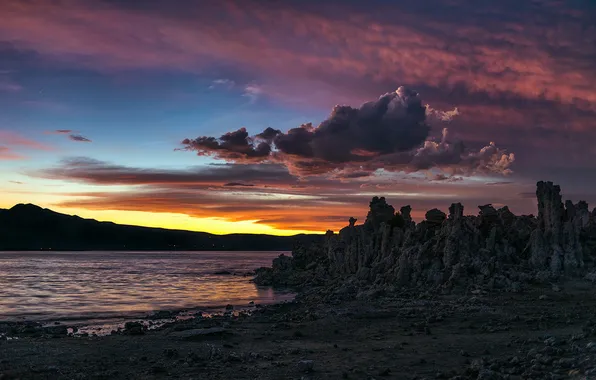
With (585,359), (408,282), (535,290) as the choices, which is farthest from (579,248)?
(585,359)

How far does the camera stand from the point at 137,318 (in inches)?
1601

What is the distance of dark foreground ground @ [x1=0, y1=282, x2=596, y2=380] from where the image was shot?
742 inches

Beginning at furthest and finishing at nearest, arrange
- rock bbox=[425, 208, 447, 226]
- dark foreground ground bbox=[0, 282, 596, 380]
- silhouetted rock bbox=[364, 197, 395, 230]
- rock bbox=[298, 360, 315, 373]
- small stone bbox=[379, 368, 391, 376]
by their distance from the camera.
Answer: silhouetted rock bbox=[364, 197, 395, 230] → rock bbox=[425, 208, 447, 226] → rock bbox=[298, 360, 315, 373] → dark foreground ground bbox=[0, 282, 596, 380] → small stone bbox=[379, 368, 391, 376]

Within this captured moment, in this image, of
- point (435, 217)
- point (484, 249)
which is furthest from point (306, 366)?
point (435, 217)

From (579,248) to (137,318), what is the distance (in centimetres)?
4152

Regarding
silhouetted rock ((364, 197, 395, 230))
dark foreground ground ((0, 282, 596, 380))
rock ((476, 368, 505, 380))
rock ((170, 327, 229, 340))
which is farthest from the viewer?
silhouetted rock ((364, 197, 395, 230))

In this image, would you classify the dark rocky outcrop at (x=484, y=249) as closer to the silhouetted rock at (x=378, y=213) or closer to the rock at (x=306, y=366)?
the silhouetted rock at (x=378, y=213)

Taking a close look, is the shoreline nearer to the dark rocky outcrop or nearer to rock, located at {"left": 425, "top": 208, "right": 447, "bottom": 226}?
the dark rocky outcrop

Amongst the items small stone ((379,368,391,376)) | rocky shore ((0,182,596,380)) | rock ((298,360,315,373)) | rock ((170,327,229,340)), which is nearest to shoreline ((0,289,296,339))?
rocky shore ((0,182,596,380))

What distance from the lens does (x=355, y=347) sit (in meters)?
24.2

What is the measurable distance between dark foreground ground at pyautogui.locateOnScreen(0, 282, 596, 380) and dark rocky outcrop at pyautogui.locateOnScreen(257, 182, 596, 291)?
32.9 feet

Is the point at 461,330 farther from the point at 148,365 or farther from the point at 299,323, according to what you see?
the point at 148,365

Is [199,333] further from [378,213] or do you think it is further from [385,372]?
[378,213]

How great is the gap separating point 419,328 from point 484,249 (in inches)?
999
